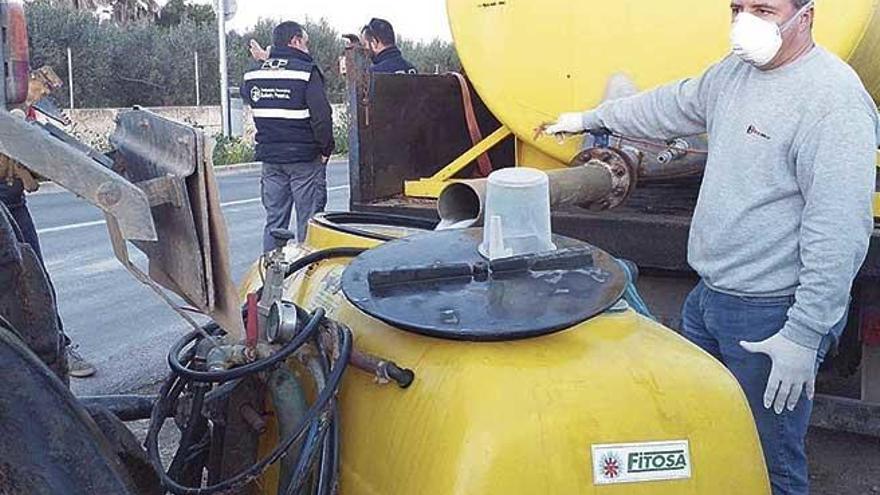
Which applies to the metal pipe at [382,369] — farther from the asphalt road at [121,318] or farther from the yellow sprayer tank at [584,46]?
the yellow sprayer tank at [584,46]

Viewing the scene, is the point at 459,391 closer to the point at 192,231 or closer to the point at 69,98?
the point at 192,231

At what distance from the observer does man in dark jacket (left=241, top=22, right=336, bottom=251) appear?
6547 millimetres

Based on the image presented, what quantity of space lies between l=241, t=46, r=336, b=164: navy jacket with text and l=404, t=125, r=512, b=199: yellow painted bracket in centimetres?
245

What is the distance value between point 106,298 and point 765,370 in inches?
210

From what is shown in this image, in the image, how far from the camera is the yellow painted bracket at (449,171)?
4.11 metres

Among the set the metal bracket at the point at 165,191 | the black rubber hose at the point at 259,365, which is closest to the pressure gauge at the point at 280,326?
the black rubber hose at the point at 259,365

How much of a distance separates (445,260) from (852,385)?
2124 mm

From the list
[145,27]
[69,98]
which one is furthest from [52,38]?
[145,27]

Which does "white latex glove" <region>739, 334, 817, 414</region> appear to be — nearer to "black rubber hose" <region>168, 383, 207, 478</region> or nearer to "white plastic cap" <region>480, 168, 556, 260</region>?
"white plastic cap" <region>480, 168, 556, 260</region>

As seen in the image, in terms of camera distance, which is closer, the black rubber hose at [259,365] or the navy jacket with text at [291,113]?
the black rubber hose at [259,365]

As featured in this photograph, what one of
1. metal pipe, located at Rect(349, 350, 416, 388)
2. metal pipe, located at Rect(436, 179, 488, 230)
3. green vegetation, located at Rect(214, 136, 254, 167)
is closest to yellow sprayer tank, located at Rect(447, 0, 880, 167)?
metal pipe, located at Rect(436, 179, 488, 230)

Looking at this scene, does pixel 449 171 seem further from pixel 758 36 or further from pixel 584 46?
pixel 758 36

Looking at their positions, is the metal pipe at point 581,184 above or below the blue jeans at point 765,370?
above

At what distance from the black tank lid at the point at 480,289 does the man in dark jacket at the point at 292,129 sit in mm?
4497
